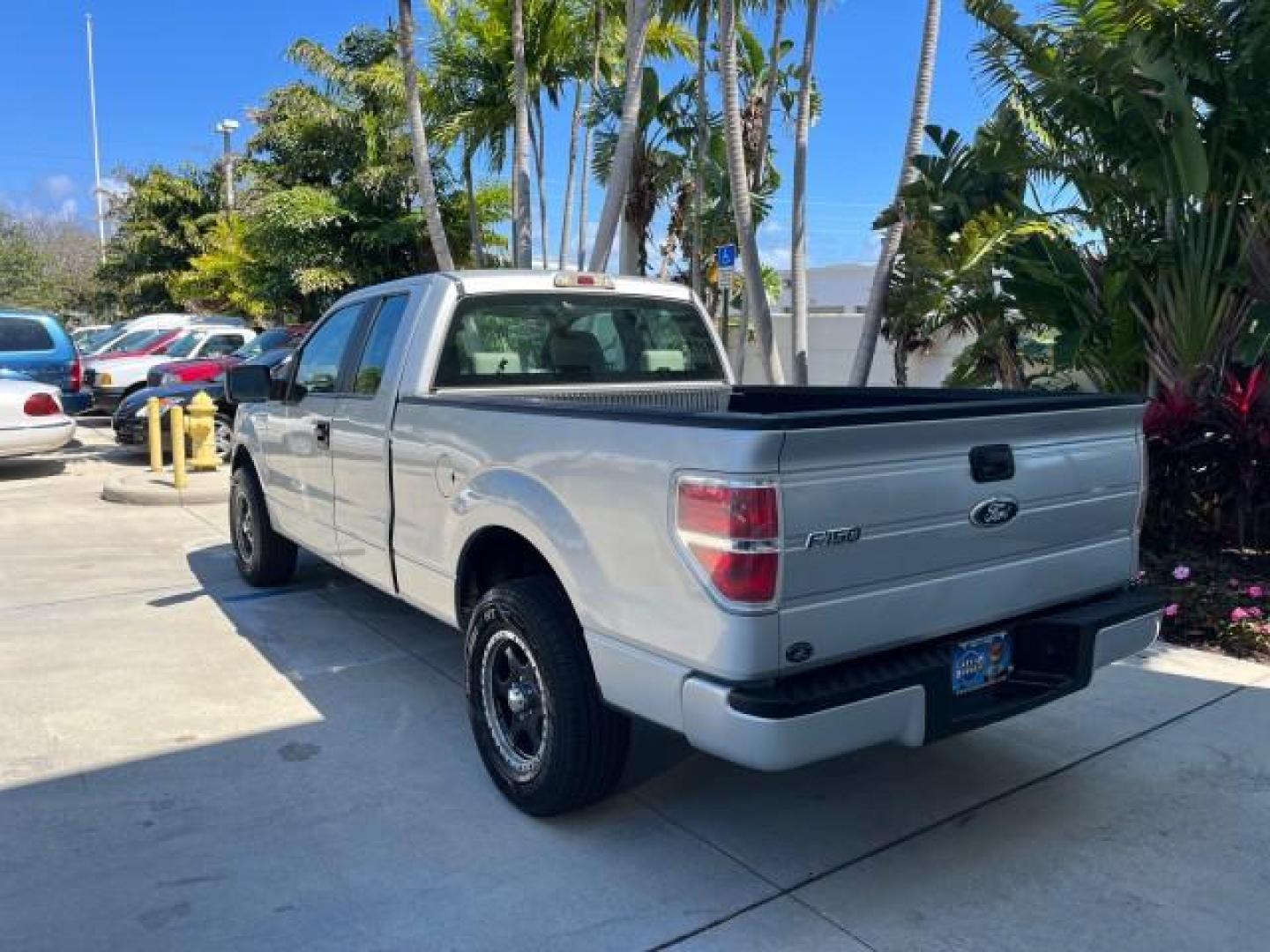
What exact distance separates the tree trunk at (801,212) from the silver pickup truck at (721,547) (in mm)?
6578

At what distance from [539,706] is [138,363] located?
15342 mm

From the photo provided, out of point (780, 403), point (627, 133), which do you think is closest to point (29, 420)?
point (627, 133)

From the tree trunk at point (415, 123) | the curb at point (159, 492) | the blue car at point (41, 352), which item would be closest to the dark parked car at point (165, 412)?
the blue car at point (41, 352)

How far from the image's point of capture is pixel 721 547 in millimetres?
2703

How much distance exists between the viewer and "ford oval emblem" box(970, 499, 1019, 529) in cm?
313

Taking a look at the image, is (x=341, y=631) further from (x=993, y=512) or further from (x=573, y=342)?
(x=993, y=512)

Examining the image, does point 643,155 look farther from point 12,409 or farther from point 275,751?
point 275,751

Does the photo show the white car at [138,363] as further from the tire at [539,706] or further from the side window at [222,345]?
the tire at [539,706]

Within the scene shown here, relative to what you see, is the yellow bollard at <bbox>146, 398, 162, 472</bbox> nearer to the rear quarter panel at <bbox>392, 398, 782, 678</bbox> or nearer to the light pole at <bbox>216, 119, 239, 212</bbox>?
the rear quarter panel at <bbox>392, 398, 782, 678</bbox>

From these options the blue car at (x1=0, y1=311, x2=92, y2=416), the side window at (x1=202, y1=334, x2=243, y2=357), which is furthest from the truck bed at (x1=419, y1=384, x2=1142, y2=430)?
the side window at (x1=202, y1=334, x2=243, y2=357)

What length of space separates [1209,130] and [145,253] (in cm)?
3545

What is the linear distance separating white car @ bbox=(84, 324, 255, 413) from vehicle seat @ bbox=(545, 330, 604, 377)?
1293 cm

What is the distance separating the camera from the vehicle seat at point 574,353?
195 inches

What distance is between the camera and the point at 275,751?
4234mm
